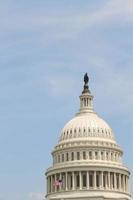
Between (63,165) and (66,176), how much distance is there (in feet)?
8.63

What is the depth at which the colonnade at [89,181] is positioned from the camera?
193750 millimetres

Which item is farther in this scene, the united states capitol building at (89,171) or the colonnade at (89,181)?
the colonnade at (89,181)

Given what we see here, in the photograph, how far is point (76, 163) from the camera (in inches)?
7707

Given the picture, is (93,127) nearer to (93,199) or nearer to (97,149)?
(97,149)

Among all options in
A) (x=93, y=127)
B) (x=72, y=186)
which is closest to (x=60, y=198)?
(x=72, y=186)

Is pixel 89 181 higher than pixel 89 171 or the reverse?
the reverse

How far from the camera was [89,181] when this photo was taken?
194m

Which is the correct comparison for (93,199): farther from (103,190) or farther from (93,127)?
(93,127)

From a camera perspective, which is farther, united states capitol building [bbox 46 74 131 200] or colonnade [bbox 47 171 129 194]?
colonnade [bbox 47 171 129 194]

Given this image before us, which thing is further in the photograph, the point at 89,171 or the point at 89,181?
the point at 89,171

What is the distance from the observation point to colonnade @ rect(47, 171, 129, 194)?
636 feet

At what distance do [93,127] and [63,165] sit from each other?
10.5 metres

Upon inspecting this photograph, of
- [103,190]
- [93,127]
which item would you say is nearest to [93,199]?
[103,190]

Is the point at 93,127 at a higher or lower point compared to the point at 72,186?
higher
